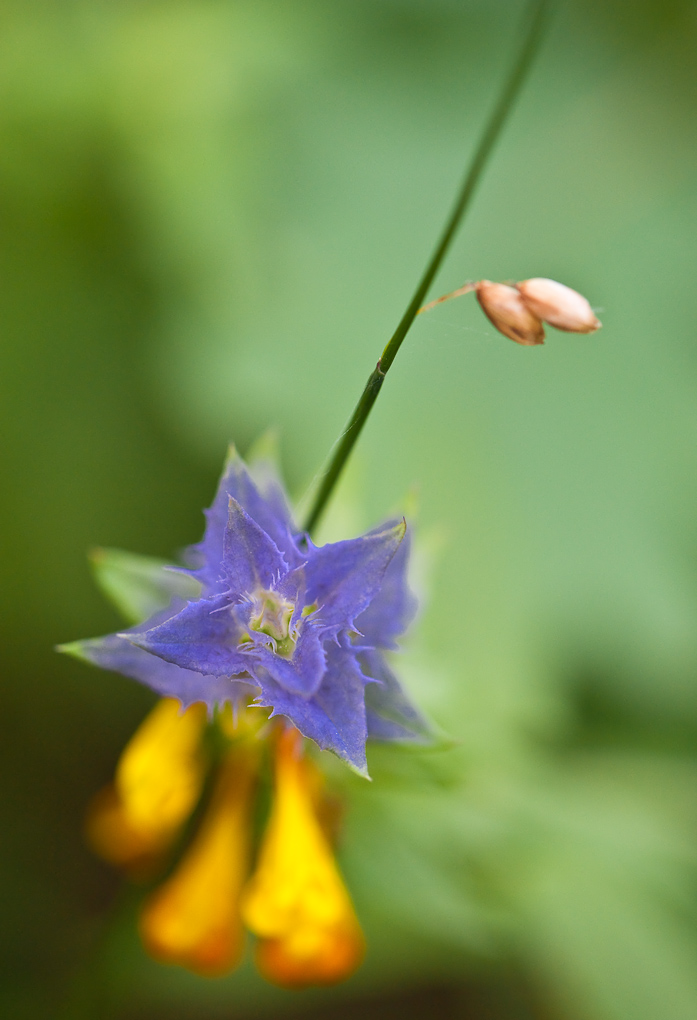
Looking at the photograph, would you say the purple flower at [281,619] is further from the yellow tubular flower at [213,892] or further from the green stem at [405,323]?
the yellow tubular flower at [213,892]

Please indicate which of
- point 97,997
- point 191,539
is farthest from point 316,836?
point 191,539

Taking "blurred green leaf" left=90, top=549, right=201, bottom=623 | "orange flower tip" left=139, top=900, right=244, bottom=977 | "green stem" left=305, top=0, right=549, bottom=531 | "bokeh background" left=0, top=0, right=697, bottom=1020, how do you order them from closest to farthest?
1. "green stem" left=305, top=0, right=549, bottom=531
2. "blurred green leaf" left=90, top=549, right=201, bottom=623
3. "orange flower tip" left=139, top=900, right=244, bottom=977
4. "bokeh background" left=0, top=0, right=697, bottom=1020

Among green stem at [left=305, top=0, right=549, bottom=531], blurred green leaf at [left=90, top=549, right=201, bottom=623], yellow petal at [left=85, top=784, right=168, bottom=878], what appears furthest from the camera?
yellow petal at [left=85, top=784, right=168, bottom=878]

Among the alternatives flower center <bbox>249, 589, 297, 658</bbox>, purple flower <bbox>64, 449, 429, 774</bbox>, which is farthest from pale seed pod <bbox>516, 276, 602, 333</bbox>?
flower center <bbox>249, 589, 297, 658</bbox>

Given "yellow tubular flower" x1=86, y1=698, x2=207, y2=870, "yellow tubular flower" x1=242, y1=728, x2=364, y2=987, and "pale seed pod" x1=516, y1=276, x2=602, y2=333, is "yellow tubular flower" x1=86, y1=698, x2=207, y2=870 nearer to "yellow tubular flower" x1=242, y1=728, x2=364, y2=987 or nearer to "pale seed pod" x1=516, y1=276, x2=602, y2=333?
"yellow tubular flower" x1=242, y1=728, x2=364, y2=987

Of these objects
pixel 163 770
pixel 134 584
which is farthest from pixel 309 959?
pixel 134 584

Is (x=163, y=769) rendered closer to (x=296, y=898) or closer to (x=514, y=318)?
(x=296, y=898)

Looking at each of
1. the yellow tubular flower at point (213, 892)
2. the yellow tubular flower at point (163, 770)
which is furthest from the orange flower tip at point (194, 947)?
the yellow tubular flower at point (163, 770)
